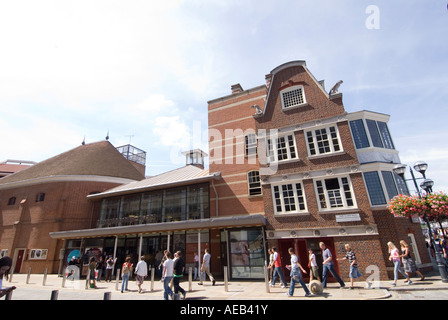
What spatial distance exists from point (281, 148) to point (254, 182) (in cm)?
305

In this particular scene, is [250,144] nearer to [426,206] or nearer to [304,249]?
[304,249]

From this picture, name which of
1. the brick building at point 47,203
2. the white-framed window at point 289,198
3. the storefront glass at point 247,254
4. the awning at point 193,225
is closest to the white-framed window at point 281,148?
the white-framed window at point 289,198

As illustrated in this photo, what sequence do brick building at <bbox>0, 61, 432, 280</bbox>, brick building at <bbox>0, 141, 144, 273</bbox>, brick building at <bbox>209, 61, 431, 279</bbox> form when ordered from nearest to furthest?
brick building at <bbox>209, 61, 431, 279</bbox>
brick building at <bbox>0, 61, 432, 280</bbox>
brick building at <bbox>0, 141, 144, 273</bbox>

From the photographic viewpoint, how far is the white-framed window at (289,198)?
13.1 meters

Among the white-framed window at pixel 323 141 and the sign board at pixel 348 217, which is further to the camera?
the white-framed window at pixel 323 141

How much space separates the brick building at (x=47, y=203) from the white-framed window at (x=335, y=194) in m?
21.8

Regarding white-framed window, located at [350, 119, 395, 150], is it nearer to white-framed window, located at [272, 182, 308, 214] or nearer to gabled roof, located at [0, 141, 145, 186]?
white-framed window, located at [272, 182, 308, 214]

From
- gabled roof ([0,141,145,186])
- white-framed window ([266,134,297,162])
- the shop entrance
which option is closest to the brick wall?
gabled roof ([0,141,145,186])

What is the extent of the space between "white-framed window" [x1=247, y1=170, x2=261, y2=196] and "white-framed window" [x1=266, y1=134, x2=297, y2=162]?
1.91m

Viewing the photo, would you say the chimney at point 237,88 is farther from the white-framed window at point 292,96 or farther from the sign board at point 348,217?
the sign board at point 348,217

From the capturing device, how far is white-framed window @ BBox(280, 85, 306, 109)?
1512 centimetres

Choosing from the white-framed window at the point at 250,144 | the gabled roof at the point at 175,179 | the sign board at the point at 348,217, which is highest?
the white-framed window at the point at 250,144

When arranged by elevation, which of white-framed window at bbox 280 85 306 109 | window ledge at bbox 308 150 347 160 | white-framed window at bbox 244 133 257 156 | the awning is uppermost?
white-framed window at bbox 280 85 306 109
